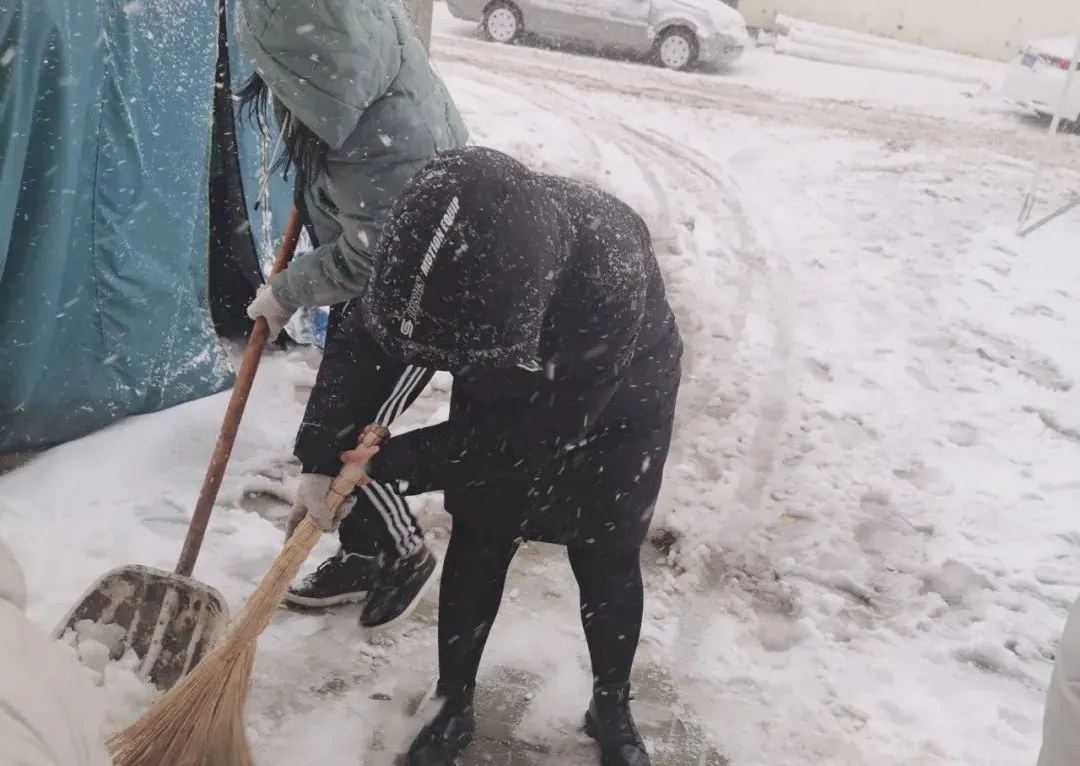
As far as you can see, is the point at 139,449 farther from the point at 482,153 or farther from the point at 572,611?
the point at 482,153

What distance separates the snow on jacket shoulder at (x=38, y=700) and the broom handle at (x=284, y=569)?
2.38 feet

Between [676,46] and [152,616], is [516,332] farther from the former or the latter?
[676,46]

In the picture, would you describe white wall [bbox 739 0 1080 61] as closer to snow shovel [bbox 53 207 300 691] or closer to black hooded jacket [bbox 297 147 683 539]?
black hooded jacket [bbox 297 147 683 539]

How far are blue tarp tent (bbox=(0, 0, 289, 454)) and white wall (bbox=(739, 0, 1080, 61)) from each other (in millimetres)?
14073

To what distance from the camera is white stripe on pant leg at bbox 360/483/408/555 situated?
2.55 metres

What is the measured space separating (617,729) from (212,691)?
0.97 m

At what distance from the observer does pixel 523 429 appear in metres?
1.75

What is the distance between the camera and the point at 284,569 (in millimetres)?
1907

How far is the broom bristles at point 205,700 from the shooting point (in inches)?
74.2

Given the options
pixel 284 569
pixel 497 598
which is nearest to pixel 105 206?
pixel 284 569

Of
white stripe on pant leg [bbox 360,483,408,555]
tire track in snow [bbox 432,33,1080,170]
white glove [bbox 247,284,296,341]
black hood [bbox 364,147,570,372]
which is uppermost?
tire track in snow [bbox 432,33,1080,170]

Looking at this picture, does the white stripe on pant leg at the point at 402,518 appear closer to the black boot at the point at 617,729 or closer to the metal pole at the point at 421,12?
the black boot at the point at 617,729

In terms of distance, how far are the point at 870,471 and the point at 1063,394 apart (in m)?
1.75

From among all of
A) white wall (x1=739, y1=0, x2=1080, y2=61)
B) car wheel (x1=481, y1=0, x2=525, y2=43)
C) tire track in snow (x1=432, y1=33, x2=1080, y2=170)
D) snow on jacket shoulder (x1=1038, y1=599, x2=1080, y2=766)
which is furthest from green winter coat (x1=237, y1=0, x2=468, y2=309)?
white wall (x1=739, y1=0, x2=1080, y2=61)
